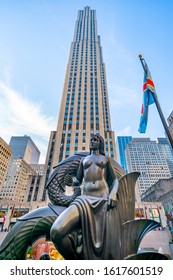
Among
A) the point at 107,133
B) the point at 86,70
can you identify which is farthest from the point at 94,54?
the point at 107,133

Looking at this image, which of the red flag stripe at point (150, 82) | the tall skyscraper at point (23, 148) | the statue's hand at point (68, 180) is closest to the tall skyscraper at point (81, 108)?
the red flag stripe at point (150, 82)

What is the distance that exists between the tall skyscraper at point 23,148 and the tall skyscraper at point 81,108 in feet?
335

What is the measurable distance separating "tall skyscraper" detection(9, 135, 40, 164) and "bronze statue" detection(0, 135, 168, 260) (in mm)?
145010

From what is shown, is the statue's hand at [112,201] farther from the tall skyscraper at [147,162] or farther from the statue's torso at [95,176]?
the tall skyscraper at [147,162]

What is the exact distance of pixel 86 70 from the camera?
200 ft

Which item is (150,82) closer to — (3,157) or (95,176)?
(95,176)

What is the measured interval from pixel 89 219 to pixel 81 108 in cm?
4978

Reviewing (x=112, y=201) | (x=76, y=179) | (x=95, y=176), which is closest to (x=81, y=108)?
(x=76, y=179)

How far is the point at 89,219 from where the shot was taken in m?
2.41

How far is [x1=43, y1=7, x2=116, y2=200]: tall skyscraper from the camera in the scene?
143 ft

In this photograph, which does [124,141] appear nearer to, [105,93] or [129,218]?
[105,93]

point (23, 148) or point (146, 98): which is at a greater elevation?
point (23, 148)

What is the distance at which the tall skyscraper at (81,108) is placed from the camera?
1716 inches

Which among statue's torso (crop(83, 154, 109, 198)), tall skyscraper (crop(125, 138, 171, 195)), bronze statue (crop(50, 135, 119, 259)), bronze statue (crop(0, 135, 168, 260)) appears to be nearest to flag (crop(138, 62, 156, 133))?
bronze statue (crop(0, 135, 168, 260))
